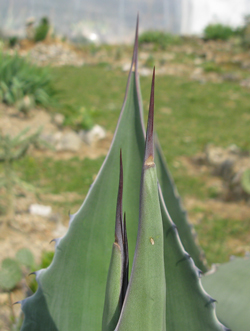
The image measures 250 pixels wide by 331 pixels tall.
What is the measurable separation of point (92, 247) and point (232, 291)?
1.17ft

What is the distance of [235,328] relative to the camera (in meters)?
0.80

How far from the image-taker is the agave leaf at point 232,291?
2.64 ft


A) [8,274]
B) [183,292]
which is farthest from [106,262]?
[8,274]

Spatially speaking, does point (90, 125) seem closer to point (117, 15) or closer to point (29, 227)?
point (29, 227)

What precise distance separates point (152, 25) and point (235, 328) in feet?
52.9

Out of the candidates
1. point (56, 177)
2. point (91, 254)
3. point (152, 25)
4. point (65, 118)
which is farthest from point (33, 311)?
point (152, 25)

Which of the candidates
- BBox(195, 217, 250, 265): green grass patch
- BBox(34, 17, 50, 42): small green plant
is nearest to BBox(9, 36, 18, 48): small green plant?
BBox(34, 17, 50, 42): small green plant

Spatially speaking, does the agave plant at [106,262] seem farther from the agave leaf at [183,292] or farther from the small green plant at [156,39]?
the small green plant at [156,39]

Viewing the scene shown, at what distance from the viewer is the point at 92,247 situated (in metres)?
0.83

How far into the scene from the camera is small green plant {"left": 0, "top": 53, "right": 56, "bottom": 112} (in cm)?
524

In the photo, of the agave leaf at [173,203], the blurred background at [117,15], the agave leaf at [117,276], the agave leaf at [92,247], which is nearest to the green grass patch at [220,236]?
the agave leaf at [173,203]

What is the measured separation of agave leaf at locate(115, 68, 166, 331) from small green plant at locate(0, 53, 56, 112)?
4947mm

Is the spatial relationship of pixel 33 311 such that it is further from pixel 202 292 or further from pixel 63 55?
pixel 63 55

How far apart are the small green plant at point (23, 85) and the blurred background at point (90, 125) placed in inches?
0.7
